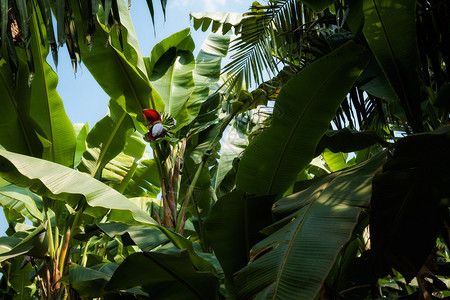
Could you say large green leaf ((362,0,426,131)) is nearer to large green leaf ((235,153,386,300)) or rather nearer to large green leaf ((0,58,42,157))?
large green leaf ((235,153,386,300))

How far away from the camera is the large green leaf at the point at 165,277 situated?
1864 millimetres

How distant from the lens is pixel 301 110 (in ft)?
6.25

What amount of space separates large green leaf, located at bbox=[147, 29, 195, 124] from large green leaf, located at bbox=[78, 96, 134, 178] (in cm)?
35

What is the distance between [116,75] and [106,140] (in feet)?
1.75

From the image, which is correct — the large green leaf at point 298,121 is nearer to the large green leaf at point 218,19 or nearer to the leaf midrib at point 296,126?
the leaf midrib at point 296,126

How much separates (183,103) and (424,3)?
1721mm

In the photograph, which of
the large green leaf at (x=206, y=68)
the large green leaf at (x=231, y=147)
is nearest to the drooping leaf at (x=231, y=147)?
the large green leaf at (x=231, y=147)

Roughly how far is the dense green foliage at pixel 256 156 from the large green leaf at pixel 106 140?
11 millimetres

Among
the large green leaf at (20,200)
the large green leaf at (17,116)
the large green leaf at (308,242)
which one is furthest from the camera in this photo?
the large green leaf at (20,200)

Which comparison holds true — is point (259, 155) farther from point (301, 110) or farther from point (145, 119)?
point (145, 119)

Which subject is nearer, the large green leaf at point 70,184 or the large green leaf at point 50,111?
the large green leaf at point 70,184

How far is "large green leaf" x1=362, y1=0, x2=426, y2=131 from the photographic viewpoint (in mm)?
1739

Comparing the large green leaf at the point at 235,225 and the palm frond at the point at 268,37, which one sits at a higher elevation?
the palm frond at the point at 268,37

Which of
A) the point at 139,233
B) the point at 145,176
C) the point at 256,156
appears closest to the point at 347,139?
the point at 256,156
